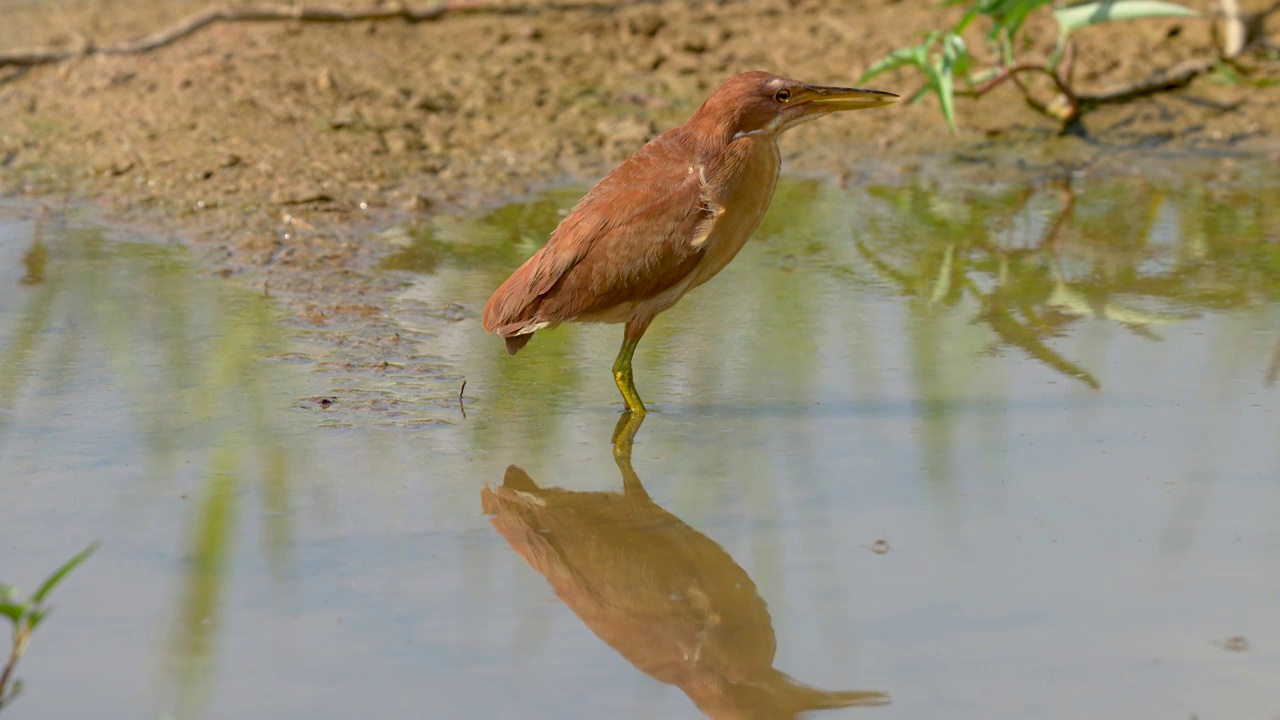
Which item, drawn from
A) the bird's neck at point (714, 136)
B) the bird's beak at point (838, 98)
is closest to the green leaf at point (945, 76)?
the bird's beak at point (838, 98)

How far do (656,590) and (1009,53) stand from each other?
4.62 metres

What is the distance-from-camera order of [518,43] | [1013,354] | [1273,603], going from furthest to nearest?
[518,43] → [1013,354] → [1273,603]

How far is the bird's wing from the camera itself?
458 cm

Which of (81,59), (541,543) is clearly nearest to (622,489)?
(541,543)

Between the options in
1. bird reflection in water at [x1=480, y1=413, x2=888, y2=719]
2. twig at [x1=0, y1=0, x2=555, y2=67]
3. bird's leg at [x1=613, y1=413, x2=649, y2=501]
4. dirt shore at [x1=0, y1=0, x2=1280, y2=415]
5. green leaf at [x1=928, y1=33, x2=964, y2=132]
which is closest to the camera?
bird reflection in water at [x1=480, y1=413, x2=888, y2=719]

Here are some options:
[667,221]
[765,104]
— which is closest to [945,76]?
[765,104]

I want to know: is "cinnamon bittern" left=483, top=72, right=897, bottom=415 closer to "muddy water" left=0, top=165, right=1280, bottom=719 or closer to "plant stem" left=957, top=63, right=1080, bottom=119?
"muddy water" left=0, top=165, right=1280, bottom=719

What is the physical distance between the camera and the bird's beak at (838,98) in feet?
15.5

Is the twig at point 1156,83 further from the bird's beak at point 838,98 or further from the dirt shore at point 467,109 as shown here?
the bird's beak at point 838,98

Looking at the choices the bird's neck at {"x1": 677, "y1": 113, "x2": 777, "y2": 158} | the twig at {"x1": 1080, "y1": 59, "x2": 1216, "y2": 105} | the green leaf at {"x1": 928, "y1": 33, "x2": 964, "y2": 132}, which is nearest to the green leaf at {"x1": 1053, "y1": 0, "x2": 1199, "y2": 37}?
the green leaf at {"x1": 928, "y1": 33, "x2": 964, "y2": 132}

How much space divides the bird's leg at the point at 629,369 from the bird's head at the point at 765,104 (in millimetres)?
624

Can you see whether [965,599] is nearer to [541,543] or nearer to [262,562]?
[541,543]

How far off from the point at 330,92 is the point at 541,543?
4.58 metres

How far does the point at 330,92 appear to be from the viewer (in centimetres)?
778
